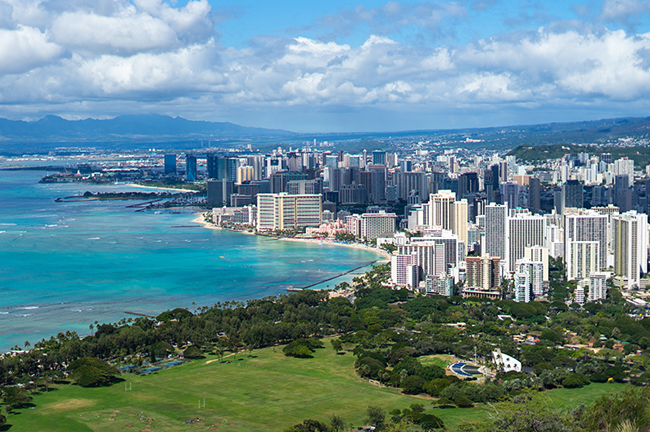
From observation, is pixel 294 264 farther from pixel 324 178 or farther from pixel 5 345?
pixel 324 178

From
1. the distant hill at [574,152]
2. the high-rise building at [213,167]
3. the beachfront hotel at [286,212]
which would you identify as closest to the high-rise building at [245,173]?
the high-rise building at [213,167]

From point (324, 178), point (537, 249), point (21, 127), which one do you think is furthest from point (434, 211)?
point (21, 127)

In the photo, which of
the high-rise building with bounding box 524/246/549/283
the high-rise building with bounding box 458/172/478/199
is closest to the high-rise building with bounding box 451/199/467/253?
the high-rise building with bounding box 524/246/549/283

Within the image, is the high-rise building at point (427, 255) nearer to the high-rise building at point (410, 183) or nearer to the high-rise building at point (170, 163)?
the high-rise building at point (410, 183)

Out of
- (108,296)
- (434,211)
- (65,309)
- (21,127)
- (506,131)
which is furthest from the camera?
(21,127)

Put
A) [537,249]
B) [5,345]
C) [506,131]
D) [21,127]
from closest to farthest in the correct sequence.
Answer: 1. [5,345]
2. [537,249]
3. [506,131]
4. [21,127]

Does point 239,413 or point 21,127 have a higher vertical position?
point 21,127

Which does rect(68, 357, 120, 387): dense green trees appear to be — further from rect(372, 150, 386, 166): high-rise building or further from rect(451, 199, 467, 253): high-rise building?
rect(372, 150, 386, 166): high-rise building

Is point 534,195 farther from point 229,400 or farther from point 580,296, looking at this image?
point 229,400
